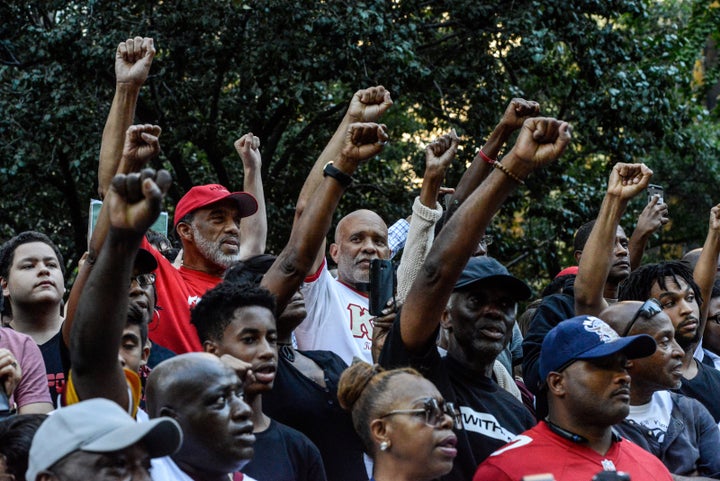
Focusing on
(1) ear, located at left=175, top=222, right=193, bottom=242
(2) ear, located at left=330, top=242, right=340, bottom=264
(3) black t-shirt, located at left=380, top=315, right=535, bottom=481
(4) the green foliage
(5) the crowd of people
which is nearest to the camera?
(5) the crowd of people

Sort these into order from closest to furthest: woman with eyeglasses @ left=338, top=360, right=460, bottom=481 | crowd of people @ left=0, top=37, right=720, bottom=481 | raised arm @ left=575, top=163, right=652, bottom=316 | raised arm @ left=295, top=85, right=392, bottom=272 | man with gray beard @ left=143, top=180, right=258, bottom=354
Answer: crowd of people @ left=0, top=37, right=720, bottom=481
woman with eyeglasses @ left=338, top=360, right=460, bottom=481
raised arm @ left=575, top=163, right=652, bottom=316
man with gray beard @ left=143, top=180, right=258, bottom=354
raised arm @ left=295, top=85, right=392, bottom=272

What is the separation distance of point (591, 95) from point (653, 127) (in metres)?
0.83

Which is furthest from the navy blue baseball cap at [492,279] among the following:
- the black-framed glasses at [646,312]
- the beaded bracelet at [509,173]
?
the black-framed glasses at [646,312]

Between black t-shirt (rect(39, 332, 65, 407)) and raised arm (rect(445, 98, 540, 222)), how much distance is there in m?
2.17

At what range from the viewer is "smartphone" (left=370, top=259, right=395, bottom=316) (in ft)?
16.6

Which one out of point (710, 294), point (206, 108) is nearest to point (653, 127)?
point (206, 108)

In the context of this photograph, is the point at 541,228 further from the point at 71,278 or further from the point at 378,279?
the point at 378,279

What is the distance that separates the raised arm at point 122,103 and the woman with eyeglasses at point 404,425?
5.67 ft

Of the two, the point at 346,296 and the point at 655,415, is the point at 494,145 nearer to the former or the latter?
the point at 346,296

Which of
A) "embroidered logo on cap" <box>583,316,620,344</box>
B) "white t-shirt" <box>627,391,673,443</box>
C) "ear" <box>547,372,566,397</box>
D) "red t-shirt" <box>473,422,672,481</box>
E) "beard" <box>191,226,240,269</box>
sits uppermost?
"beard" <box>191,226,240,269</box>

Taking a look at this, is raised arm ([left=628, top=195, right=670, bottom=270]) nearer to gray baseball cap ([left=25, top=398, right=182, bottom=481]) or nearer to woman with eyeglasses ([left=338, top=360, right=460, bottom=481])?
woman with eyeglasses ([left=338, top=360, right=460, bottom=481])

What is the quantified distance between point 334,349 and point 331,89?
328 inches

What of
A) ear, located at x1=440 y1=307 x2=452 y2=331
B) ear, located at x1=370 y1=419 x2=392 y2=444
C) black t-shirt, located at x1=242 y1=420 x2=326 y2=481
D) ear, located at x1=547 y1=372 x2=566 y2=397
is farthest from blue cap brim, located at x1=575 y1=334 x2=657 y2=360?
black t-shirt, located at x1=242 y1=420 x2=326 y2=481

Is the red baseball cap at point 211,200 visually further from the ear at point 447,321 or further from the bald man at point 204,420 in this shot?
the bald man at point 204,420
